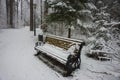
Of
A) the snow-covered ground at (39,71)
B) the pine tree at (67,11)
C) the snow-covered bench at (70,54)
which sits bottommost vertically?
the snow-covered ground at (39,71)

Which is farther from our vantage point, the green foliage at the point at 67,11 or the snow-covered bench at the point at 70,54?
the green foliage at the point at 67,11

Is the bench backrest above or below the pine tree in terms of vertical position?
below

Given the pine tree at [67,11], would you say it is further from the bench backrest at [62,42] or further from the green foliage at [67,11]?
the bench backrest at [62,42]

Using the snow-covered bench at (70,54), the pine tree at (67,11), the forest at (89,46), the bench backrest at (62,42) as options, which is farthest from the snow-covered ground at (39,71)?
the pine tree at (67,11)

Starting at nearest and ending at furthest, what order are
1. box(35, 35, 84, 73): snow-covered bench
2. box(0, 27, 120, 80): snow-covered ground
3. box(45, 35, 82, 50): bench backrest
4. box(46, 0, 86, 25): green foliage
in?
box(0, 27, 120, 80): snow-covered ground
box(35, 35, 84, 73): snow-covered bench
box(45, 35, 82, 50): bench backrest
box(46, 0, 86, 25): green foliage

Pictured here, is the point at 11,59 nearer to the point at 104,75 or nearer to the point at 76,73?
the point at 76,73

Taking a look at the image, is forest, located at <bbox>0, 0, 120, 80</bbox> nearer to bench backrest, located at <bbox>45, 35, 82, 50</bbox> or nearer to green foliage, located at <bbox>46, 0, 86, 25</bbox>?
green foliage, located at <bbox>46, 0, 86, 25</bbox>

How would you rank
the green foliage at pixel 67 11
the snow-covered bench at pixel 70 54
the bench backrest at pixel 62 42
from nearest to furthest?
the snow-covered bench at pixel 70 54
the bench backrest at pixel 62 42
the green foliage at pixel 67 11

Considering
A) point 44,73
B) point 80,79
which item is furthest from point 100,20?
point 44,73

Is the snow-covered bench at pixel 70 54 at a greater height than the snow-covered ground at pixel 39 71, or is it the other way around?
the snow-covered bench at pixel 70 54

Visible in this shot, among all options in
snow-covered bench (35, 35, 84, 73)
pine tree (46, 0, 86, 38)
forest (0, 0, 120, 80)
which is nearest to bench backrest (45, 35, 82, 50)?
snow-covered bench (35, 35, 84, 73)

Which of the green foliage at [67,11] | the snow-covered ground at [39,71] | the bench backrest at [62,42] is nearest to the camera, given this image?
the snow-covered ground at [39,71]

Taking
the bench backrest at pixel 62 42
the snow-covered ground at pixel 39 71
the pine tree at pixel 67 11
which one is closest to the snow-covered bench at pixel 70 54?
the bench backrest at pixel 62 42

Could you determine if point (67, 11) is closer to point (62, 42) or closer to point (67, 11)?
point (67, 11)
